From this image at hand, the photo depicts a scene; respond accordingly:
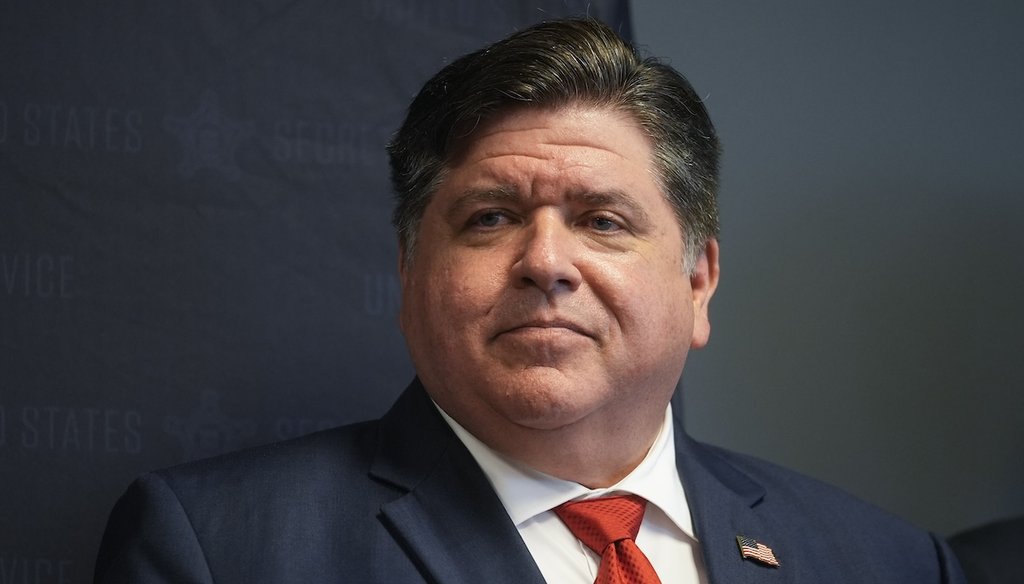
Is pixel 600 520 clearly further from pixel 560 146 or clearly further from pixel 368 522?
pixel 560 146

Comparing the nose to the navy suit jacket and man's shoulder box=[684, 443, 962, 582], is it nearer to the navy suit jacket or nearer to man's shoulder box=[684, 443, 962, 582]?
the navy suit jacket

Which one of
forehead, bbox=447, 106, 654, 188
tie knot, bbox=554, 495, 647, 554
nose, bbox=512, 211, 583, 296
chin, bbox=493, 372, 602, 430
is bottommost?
tie knot, bbox=554, 495, 647, 554

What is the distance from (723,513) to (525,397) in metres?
0.49

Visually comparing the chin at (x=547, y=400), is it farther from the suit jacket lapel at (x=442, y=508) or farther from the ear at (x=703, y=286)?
the ear at (x=703, y=286)

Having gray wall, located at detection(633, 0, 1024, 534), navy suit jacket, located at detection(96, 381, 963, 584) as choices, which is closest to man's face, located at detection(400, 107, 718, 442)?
navy suit jacket, located at detection(96, 381, 963, 584)

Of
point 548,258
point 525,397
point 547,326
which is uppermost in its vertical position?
point 548,258

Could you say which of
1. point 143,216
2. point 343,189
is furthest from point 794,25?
point 143,216

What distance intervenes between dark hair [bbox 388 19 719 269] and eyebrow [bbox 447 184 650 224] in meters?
0.10

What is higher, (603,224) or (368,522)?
(603,224)

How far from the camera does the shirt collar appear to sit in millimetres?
1857

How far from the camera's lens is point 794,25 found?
2861mm

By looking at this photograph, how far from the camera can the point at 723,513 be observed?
2012 millimetres

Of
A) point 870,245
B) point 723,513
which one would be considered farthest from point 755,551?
point 870,245

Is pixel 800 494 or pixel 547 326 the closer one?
pixel 547 326
